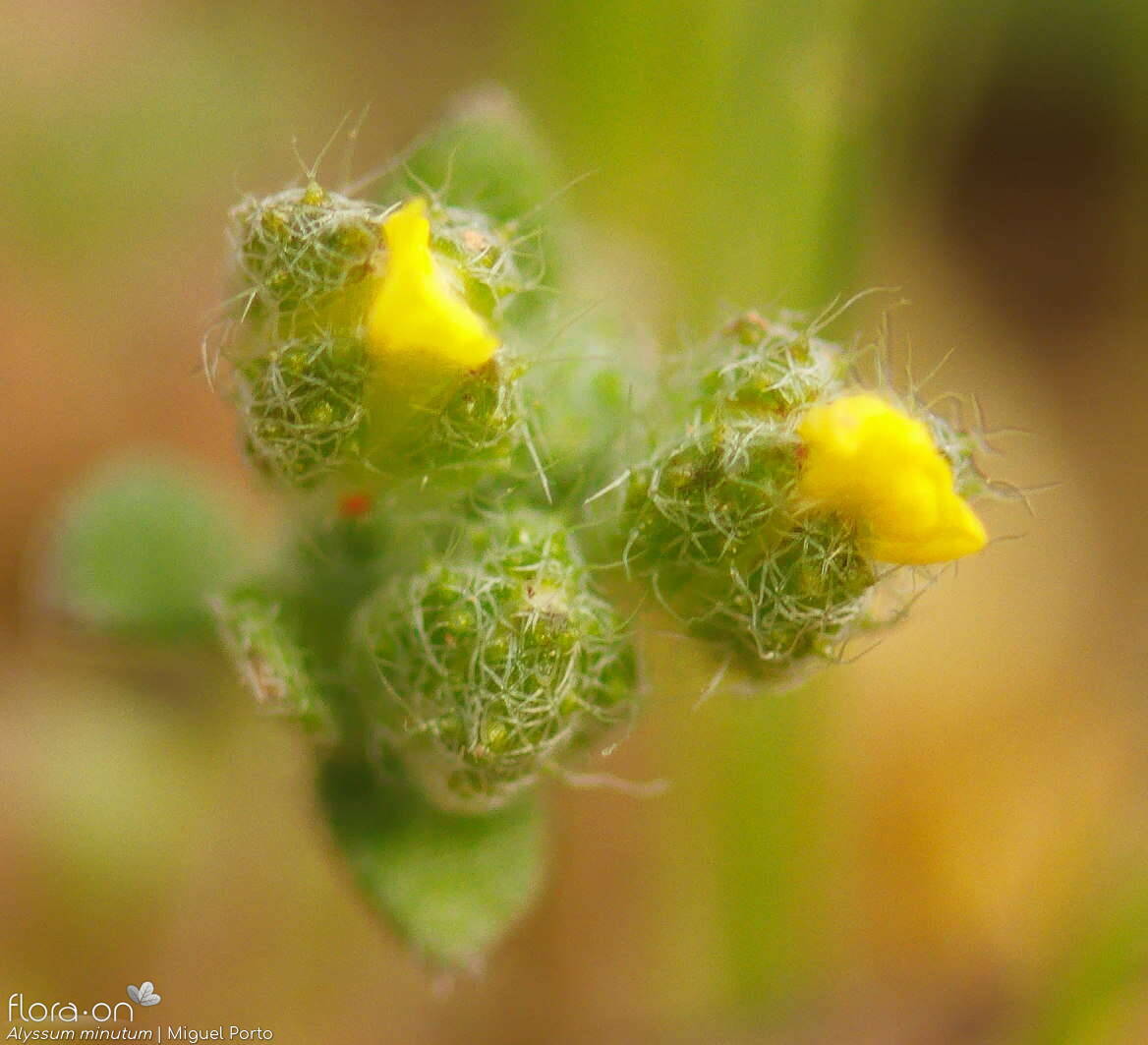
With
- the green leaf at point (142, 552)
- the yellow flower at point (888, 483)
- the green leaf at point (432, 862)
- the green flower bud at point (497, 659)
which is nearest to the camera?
the yellow flower at point (888, 483)

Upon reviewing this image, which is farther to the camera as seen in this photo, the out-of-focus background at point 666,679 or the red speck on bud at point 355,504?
the out-of-focus background at point 666,679

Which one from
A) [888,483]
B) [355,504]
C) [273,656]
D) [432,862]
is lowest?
[432,862]

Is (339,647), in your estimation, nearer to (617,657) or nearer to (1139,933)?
(617,657)

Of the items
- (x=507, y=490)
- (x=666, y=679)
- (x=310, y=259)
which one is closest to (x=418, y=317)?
(x=310, y=259)

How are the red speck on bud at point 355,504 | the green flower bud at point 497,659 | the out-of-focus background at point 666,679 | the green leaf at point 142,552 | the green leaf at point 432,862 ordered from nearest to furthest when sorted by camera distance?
the green flower bud at point 497,659 → the red speck on bud at point 355,504 → the green leaf at point 432,862 → the green leaf at point 142,552 → the out-of-focus background at point 666,679

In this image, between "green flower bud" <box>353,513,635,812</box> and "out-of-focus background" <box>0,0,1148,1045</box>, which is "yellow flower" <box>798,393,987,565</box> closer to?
"green flower bud" <box>353,513,635,812</box>

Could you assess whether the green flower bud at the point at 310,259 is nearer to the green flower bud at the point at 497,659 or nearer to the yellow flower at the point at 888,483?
the green flower bud at the point at 497,659

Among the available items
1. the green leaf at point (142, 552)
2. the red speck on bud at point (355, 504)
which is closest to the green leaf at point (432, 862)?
the red speck on bud at point (355, 504)

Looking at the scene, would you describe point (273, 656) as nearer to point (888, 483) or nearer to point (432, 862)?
point (432, 862)
